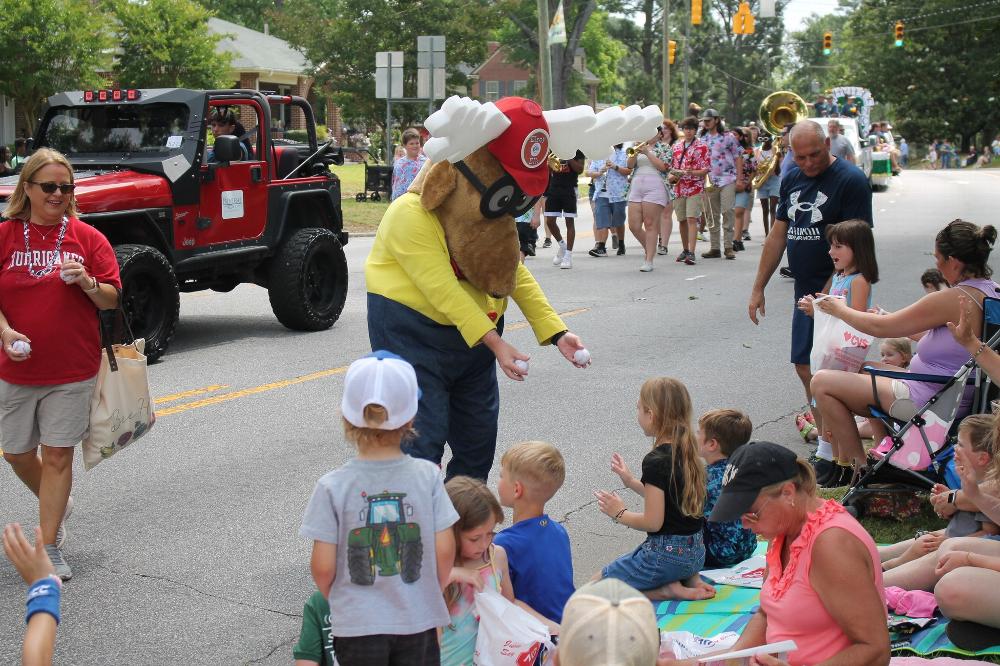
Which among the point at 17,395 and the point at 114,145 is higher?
the point at 114,145

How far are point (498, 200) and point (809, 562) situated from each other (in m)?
1.92

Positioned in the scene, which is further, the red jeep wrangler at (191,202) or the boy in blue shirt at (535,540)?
the red jeep wrangler at (191,202)

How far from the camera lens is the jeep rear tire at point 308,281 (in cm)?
1148

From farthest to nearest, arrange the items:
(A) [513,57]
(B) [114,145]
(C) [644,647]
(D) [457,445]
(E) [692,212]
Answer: (A) [513,57] < (E) [692,212] < (B) [114,145] < (D) [457,445] < (C) [644,647]

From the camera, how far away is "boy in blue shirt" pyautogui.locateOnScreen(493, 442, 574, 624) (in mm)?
4336

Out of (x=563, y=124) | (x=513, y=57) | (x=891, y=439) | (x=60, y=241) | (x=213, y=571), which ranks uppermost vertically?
(x=513, y=57)

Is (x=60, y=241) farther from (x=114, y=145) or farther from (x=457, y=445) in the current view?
(x=114, y=145)

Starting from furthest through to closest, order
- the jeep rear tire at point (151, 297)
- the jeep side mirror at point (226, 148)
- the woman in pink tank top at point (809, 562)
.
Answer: the jeep side mirror at point (226, 148) → the jeep rear tire at point (151, 297) → the woman in pink tank top at point (809, 562)

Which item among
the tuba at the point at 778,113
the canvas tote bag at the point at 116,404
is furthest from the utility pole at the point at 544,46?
the canvas tote bag at the point at 116,404

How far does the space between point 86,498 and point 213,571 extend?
56.9 inches

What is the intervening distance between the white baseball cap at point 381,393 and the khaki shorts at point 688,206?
567 inches

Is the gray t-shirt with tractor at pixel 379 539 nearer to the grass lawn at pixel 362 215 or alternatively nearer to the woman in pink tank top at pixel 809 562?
the woman in pink tank top at pixel 809 562

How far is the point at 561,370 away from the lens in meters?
10.1

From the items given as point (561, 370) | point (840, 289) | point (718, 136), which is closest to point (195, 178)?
point (561, 370)
